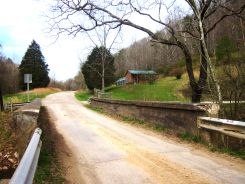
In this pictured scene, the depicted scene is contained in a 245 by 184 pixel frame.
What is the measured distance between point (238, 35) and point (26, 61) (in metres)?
74.1

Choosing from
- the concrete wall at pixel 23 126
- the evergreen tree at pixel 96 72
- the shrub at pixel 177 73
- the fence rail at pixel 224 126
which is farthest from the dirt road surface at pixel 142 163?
the shrub at pixel 177 73

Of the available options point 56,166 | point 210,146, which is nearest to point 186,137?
point 210,146

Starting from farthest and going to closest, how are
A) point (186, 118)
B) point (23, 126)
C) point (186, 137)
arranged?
point (186, 118)
point (186, 137)
point (23, 126)

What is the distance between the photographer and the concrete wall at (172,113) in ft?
34.5

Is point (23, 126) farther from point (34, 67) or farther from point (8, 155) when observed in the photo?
point (34, 67)

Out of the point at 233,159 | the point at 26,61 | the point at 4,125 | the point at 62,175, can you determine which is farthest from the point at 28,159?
the point at 26,61

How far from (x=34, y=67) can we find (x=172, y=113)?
244ft

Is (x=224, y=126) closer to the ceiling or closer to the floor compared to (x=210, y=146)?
closer to the ceiling

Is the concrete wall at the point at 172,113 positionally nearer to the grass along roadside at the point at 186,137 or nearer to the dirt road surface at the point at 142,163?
the grass along roadside at the point at 186,137

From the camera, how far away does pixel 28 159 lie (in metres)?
3.98

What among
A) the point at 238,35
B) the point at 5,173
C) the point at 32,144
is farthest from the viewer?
the point at 238,35

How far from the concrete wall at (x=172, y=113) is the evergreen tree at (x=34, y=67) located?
6717 cm

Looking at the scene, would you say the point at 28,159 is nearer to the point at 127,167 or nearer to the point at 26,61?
the point at 127,167

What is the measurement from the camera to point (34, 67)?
3275 inches
